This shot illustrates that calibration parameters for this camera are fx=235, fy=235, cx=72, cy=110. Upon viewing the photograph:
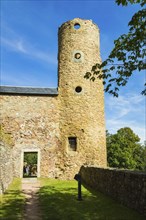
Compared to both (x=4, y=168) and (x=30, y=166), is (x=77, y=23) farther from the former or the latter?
(x=30, y=166)

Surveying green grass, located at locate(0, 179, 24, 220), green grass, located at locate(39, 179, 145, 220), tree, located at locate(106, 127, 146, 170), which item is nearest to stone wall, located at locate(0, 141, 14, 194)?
green grass, located at locate(0, 179, 24, 220)

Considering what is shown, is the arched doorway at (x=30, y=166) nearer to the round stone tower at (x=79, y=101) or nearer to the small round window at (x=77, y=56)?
the round stone tower at (x=79, y=101)

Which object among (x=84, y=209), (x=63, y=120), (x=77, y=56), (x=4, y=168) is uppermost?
(x=77, y=56)

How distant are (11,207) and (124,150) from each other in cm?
2645

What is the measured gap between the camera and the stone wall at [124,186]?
6.76 meters

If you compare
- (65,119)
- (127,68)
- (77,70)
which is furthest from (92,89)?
(127,68)

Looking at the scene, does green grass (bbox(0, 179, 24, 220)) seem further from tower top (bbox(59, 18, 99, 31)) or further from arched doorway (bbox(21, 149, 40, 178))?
tower top (bbox(59, 18, 99, 31))

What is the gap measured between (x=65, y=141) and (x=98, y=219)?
32.6ft

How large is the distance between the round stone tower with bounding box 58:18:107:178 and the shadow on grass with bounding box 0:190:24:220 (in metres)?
6.97

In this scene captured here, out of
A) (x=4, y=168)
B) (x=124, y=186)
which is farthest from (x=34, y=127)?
(x=124, y=186)

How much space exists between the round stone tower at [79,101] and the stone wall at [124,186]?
14.3ft

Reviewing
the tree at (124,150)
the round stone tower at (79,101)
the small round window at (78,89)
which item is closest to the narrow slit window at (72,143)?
the round stone tower at (79,101)

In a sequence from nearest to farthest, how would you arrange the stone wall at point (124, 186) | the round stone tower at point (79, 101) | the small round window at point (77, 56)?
the stone wall at point (124, 186), the round stone tower at point (79, 101), the small round window at point (77, 56)

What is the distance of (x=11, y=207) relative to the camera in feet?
24.7
